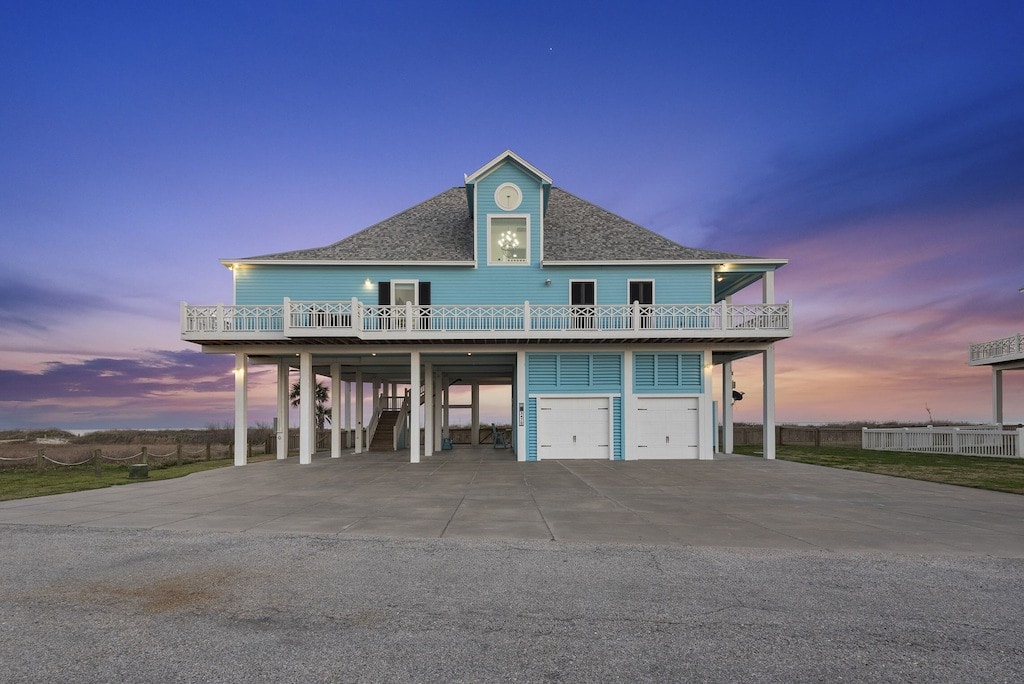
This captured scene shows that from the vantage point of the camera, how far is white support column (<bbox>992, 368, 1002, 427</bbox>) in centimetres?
2866

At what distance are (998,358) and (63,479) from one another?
4131cm

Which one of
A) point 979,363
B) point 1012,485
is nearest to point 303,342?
point 1012,485

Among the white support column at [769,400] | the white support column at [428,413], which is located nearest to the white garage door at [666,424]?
the white support column at [769,400]

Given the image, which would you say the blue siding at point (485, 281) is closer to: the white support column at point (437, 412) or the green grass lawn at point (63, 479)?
the white support column at point (437, 412)

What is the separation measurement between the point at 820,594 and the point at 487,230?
18.6 metres

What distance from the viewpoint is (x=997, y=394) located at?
1136 inches

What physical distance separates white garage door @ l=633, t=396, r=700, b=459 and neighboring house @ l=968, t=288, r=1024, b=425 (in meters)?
19.4

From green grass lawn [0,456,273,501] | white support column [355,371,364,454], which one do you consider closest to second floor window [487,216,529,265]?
white support column [355,371,364,454]

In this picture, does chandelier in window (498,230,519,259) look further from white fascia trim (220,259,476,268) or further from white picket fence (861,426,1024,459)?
white picket fence (861,426,1024,459)

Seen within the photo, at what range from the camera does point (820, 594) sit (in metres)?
5.75

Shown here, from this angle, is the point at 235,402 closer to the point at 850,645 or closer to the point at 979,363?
the point at 850,645

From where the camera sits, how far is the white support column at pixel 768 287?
68.8ft

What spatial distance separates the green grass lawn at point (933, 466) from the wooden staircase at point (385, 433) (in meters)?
17.2

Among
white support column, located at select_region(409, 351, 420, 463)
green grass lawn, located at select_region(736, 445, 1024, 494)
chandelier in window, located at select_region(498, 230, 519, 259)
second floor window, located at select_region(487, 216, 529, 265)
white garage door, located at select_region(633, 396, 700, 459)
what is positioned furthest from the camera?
chandelier in window, located at select_region(498, 230, 519, 259)
